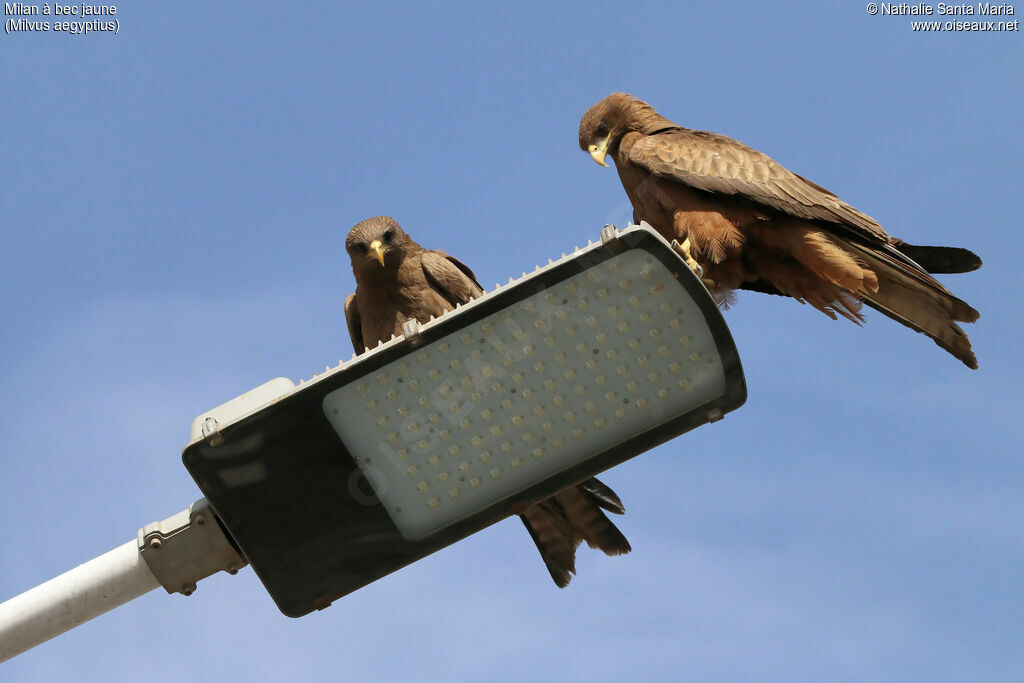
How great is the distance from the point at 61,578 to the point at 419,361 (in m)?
1.30

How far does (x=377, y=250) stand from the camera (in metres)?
6.48

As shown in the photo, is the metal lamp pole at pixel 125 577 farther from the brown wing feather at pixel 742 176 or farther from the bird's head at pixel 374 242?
the brown wing feather at pixel 742 176

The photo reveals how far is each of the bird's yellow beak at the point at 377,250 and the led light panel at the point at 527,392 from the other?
2965mm

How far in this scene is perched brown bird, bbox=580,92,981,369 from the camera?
229 inches

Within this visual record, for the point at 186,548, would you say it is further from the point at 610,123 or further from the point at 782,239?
the point at 610,123

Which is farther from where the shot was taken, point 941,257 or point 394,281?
point 394,281

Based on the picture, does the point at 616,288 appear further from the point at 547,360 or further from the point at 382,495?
the point at 382,495

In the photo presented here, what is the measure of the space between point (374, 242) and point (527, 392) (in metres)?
3.19

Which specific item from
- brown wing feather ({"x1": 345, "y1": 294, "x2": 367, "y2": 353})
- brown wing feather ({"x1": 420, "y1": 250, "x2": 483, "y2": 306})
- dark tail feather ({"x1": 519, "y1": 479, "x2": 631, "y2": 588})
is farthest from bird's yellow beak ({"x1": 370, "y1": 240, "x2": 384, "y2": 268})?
dark tail feather ({"x1": 519, "y1": 479, "x2": 631, "y2": 588})

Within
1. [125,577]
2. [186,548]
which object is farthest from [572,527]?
[125,577]

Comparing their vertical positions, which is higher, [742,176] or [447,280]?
[742,176]

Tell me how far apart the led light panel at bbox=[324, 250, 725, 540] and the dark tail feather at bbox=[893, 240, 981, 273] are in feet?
9.90

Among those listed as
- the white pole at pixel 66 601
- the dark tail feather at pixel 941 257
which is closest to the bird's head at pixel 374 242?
the dark tail feather at pixel 941 257

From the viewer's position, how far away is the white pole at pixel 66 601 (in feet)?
11.2
